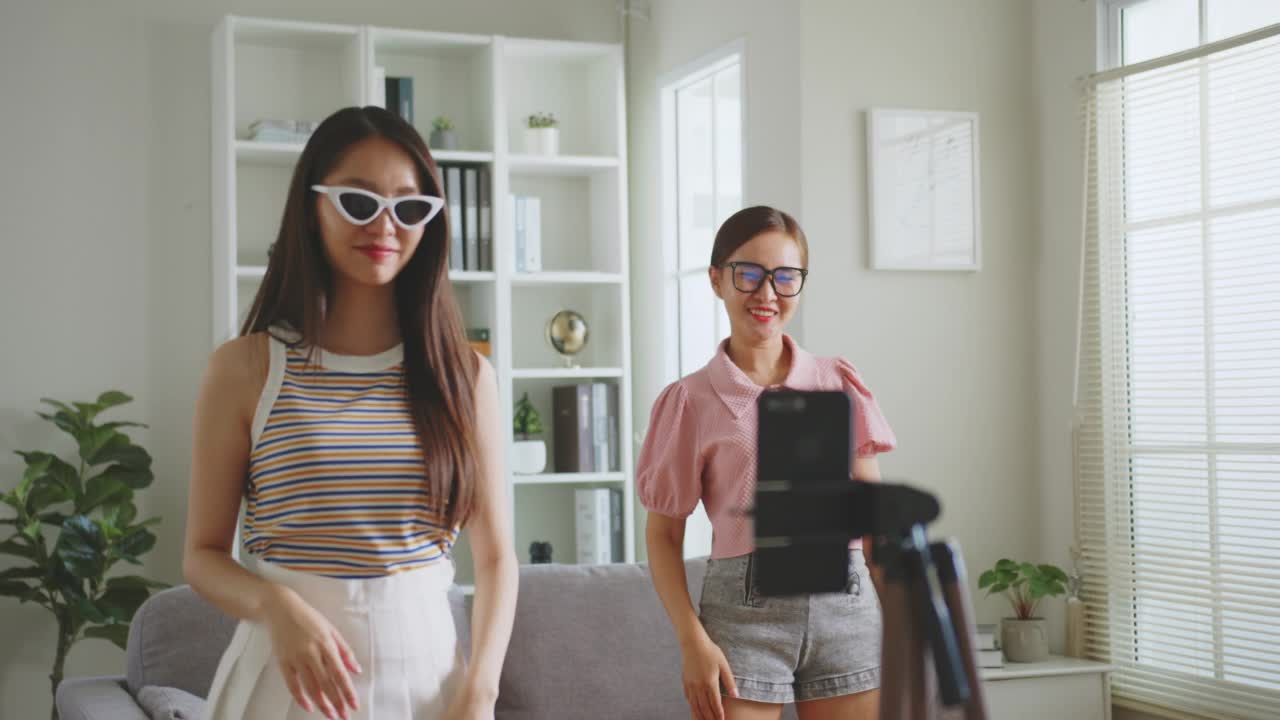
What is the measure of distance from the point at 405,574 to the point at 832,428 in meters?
0.71

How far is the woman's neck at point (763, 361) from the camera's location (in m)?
1.98

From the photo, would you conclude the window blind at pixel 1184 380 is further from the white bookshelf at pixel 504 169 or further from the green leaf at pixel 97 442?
the green leaf at pixel 97 442

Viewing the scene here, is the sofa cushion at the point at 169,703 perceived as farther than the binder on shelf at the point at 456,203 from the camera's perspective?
No

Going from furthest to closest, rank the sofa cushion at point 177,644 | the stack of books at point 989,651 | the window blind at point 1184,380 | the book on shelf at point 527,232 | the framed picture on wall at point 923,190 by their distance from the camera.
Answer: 1. the book on shelf at point 527,232
2. the framed picture on wall at point 923,190
3. the stack of books at point 989,651
4. the window blind at point 1184,380
5. the sofa cushion at point 177,644

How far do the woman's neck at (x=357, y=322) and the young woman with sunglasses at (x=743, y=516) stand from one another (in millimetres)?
594

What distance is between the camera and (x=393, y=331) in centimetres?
145

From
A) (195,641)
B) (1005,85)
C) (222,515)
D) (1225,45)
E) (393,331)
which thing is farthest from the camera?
(1005,85)

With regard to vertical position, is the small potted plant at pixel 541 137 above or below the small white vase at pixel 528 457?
above

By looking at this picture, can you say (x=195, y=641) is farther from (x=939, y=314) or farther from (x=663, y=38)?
(x=663, y=38)

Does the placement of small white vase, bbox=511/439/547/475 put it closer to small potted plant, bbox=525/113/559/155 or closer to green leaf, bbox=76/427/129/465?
small potted plant, bbox=525/113/559/155

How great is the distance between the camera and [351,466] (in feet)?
4.36

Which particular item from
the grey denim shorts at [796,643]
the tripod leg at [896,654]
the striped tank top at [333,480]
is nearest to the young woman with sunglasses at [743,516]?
the grey denim shorts at [796,643]

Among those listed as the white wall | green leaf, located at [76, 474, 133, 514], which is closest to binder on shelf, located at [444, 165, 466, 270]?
the white wall

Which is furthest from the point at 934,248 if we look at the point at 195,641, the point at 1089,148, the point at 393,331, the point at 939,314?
the point at 393,331
